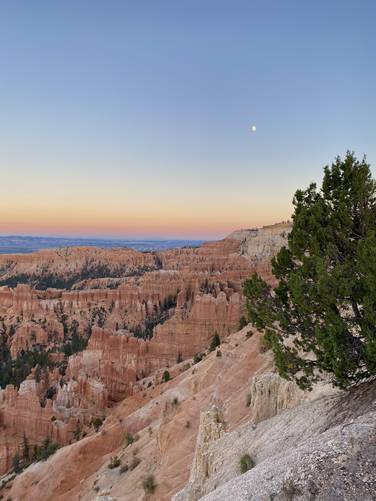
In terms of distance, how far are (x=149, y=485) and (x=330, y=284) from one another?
13965mm

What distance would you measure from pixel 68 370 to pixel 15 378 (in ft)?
40.8

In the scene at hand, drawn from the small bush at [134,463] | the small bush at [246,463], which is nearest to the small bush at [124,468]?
the small bush at [134,463]

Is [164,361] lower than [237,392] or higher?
lower

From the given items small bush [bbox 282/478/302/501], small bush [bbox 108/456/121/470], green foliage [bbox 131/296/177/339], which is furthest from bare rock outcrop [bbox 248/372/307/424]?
green foliage [bbox 131/296/177/339]

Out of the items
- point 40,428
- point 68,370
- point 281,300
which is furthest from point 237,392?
point 68,370

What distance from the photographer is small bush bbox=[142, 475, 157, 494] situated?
54.4ft

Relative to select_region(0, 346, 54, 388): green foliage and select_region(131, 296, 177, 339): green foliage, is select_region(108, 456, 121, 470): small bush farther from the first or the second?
select_region(131, 296, 177, 339): green foliage

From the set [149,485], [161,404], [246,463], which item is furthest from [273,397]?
[161,404]

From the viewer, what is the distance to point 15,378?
59.3m

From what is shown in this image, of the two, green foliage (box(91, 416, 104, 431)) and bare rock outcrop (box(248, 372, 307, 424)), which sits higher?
bare rock outcrop (box(248, 372, 307, 424))

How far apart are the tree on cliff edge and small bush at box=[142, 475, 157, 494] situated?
11.2 m

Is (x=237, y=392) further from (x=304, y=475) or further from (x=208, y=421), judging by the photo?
(x=304, y=475)

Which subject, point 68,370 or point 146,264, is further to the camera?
point 146,264

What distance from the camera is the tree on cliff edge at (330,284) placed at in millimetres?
7410
